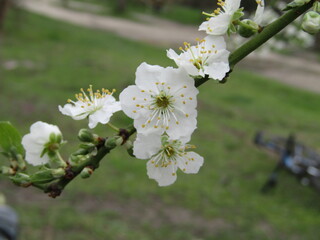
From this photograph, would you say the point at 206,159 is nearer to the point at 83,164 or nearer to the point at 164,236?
the point at 164,236

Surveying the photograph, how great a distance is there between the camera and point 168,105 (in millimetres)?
981

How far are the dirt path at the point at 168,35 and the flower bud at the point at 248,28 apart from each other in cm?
1124

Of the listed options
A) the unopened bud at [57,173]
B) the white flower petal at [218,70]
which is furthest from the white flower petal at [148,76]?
the unopened bud at [57,173]

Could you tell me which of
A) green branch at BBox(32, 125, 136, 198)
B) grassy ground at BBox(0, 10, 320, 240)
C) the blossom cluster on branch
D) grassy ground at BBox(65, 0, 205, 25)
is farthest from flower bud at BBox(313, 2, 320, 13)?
grassy ground at BBox(65, 0, 205, 25)

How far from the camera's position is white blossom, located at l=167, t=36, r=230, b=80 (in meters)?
0.85

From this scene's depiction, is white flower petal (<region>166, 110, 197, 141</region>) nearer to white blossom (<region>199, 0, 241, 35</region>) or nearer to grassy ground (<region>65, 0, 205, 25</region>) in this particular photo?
white blossom (<region>199, 0, 241, 35</region>)

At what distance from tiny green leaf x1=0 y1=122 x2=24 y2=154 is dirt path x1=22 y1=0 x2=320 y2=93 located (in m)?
11.3

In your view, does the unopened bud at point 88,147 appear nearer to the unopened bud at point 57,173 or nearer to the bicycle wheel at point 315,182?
the unopened bud at point 57,173

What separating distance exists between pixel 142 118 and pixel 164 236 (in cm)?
366

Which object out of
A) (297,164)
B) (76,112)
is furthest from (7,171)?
(297,164)

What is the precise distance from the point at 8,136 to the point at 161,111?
15.7 inches

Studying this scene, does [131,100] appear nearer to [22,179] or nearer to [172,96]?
[172,96]

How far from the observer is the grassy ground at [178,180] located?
4.48 meters

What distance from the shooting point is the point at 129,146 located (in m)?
0.92
